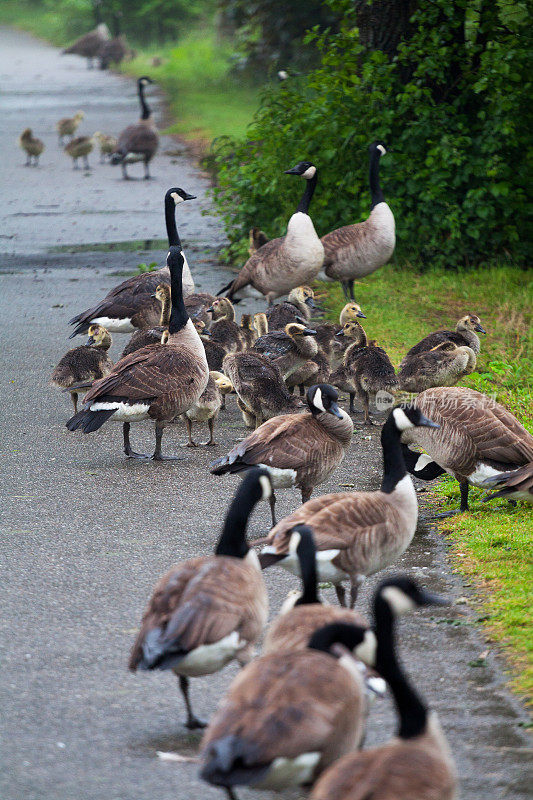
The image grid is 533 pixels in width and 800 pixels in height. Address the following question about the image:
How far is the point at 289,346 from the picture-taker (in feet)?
30.3

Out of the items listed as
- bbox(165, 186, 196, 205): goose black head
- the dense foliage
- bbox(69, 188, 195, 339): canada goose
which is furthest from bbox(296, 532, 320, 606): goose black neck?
the dense foliage

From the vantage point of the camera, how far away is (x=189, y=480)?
7707 millimetres

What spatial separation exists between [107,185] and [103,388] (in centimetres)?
1496

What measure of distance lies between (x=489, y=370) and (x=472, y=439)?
3552 millimetres

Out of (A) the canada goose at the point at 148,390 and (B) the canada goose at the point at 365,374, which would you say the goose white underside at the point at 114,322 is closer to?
(A) the canada goose at the point at 148,390

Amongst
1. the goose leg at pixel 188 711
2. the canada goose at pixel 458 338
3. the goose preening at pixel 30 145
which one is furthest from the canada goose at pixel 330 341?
the goose preening at pixel 30 145

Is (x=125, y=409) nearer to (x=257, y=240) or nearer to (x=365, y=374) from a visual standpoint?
(x=365, y=374)

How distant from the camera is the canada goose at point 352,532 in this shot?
511 centimetres

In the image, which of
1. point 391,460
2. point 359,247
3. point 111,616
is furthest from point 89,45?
point 111,616

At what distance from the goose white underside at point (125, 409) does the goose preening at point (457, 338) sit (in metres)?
2.49

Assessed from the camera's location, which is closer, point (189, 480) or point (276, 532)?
point (276, 532)

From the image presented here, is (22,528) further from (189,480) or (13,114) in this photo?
(13,114)

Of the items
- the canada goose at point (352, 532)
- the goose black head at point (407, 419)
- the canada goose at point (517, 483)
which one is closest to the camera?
the canada goose at point (352, 532)

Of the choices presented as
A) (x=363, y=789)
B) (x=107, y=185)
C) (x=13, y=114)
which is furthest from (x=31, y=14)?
(x=363, y=789)
